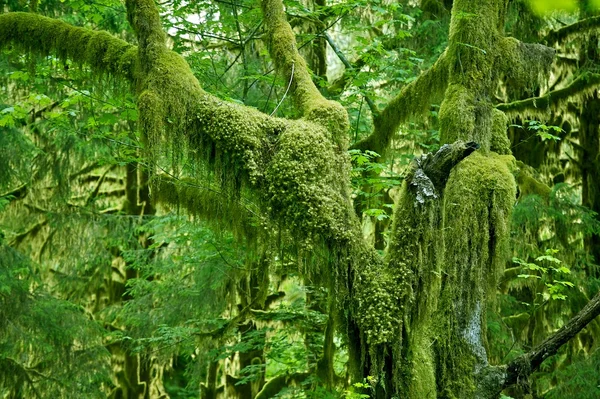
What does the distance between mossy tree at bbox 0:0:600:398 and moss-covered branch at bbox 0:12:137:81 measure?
11mm

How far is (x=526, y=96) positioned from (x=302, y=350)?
5.20 m

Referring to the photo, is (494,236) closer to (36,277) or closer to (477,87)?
(477,87)

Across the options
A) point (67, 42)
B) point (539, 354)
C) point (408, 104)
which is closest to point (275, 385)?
point (408, 104)

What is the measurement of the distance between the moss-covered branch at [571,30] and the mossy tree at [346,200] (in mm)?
4716

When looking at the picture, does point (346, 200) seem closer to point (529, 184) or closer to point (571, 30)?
point (529, 184)

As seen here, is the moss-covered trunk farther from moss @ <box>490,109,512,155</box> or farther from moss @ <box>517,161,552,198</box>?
moss @ <box>517,161,552,198</box>

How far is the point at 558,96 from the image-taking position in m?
11.1

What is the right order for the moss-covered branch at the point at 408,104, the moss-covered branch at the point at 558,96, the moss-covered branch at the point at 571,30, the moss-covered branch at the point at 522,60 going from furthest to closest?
the moss-covered branch at the point at 571,30, the moss-covered branch at the point at 558,96, the moss-covered branch at the point at 408,104, the moss-covered branch at the point at 522,60

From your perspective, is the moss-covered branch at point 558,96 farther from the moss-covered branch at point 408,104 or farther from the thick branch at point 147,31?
the thick branch at point 147,31

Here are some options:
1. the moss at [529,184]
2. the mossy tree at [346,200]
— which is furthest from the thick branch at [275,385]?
the mossy tree at [346,200]

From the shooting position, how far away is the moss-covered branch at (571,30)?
10.8m


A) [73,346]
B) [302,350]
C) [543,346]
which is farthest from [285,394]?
[543,346]

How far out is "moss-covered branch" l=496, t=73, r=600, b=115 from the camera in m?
10.7

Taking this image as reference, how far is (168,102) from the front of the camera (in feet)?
19.0
